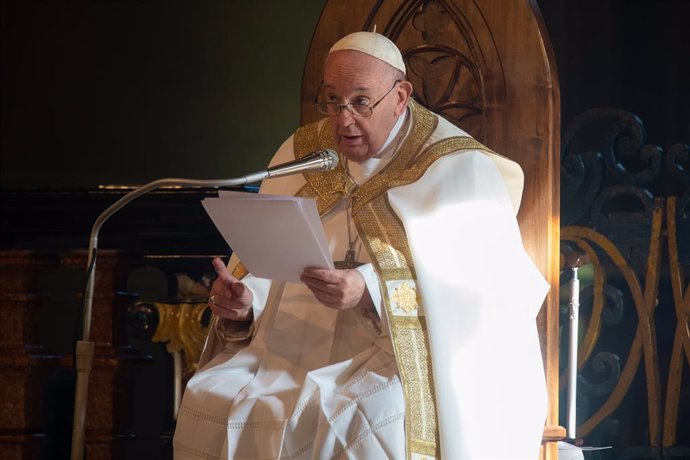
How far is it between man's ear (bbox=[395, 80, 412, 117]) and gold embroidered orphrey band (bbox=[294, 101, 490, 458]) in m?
0.06

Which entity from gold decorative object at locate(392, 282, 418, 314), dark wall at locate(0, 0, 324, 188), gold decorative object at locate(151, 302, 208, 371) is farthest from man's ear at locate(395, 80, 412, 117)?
dark wall at locate(0, 0, 324, 188)

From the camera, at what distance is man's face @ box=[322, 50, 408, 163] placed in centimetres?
370

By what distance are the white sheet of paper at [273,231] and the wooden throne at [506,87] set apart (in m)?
0.84

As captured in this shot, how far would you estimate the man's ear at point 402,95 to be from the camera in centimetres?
378

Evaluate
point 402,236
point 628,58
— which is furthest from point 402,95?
point 628,58

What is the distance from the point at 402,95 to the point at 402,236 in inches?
18.5

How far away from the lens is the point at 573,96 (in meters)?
4.97

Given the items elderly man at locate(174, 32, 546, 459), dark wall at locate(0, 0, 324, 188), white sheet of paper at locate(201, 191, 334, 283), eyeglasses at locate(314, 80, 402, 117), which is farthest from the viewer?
dark wall at locate(0, 0, 324, 188)

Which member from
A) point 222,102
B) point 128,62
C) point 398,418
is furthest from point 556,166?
point 128,62

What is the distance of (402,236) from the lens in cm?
364

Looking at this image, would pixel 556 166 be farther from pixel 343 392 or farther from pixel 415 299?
pixel 343 392

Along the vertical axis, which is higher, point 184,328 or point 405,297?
point 405,297

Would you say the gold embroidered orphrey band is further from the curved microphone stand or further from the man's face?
the curved microphone stand

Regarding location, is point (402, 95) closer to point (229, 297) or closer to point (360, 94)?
point (360, 94)
